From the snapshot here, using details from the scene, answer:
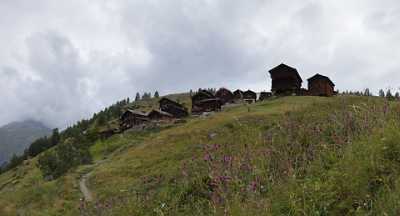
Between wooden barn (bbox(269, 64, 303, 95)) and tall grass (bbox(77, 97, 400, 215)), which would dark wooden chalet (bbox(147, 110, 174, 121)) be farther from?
tall grass (bbox(77, 97, 400, 215))

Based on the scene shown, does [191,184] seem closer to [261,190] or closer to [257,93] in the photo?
[261,190]

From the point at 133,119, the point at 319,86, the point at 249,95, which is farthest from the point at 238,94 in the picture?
the point at 319,86

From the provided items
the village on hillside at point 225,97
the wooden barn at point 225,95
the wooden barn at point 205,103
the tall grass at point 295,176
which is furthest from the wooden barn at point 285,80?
the tall grass at point 295,176

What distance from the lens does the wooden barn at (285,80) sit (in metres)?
87.4

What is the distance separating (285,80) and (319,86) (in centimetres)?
754

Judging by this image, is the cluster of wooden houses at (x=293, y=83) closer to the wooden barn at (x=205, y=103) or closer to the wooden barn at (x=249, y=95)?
the wooden barn at (x=205, y=103)

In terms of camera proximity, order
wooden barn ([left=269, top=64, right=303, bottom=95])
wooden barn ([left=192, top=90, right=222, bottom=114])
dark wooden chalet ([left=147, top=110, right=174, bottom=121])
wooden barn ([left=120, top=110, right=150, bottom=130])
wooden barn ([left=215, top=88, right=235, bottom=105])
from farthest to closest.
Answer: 1. wooden barn ([left=215, top=88, right=235, bottom=105])
2. wooden barn ([left=120, top=110, right=150, bottom=130])
3. dark wooden chalet ([left=147, top=110, right=174, bottom=121])
4. wooden barn ([left=192, top=90, right=222, bottom=114])
5. wooden barn ([left=269, top=64, right=303, bottom=95])

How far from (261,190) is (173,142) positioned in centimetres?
5540

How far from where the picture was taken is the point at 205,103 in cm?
10569

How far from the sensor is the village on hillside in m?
88.3

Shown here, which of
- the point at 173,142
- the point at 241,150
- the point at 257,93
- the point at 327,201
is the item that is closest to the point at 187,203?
the point at 241,150

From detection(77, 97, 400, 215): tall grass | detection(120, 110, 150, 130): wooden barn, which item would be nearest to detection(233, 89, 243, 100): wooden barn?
detection(120, 110, 150, 130): wooden barn

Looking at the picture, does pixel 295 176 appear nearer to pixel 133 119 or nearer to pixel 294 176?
pixel 294 176

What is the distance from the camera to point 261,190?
6473mm
